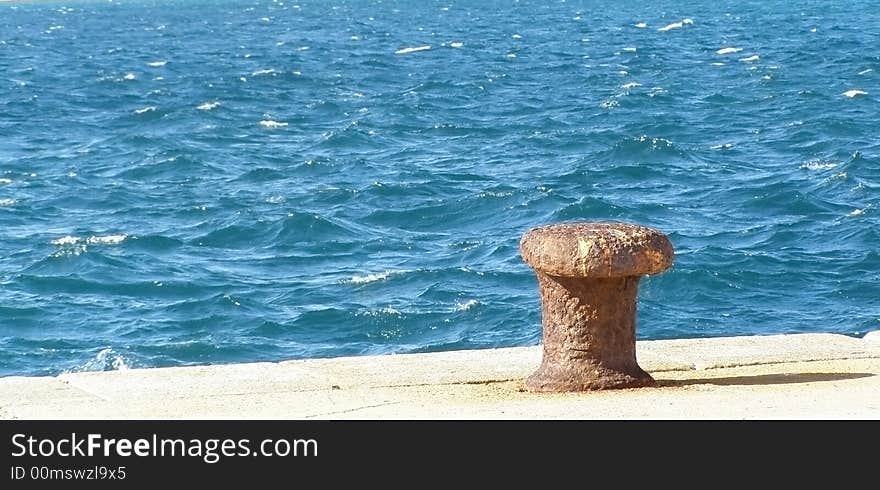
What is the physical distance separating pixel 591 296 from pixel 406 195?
41.7 feet

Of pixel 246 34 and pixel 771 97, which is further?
pixel 246 34

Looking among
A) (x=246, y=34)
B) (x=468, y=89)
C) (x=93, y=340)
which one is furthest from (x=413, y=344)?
(x=246, y=34)

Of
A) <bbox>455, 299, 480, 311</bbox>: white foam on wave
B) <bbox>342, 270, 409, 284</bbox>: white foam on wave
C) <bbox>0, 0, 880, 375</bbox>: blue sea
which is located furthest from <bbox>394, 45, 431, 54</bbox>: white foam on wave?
<bbox>455, 299, 480, 311</bbox>: white foam on wave

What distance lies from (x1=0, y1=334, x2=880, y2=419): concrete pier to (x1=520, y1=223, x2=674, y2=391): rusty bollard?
0.15 meters

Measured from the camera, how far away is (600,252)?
630 cm

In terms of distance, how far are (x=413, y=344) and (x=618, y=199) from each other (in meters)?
6.68

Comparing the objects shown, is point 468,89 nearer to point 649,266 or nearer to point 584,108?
point 584,108

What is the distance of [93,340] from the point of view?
12.8 meters

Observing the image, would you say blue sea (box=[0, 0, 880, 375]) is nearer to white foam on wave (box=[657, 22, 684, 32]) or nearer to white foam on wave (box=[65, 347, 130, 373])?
white foam on wave (box=[65, 347, 130, 373])

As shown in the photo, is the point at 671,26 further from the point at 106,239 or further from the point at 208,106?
the point at 106,239

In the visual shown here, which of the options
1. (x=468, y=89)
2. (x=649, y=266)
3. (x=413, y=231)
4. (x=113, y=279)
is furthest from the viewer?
(x=468, y=89)

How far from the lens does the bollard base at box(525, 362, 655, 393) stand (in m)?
6.57

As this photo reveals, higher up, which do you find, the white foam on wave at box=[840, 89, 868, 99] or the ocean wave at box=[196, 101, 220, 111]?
the white foam on wave at box=[840, 89, 868, 99]

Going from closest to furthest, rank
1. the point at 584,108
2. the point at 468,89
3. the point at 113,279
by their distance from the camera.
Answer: the point at 113,279 → the point at 584,108 → the point at 468,89
